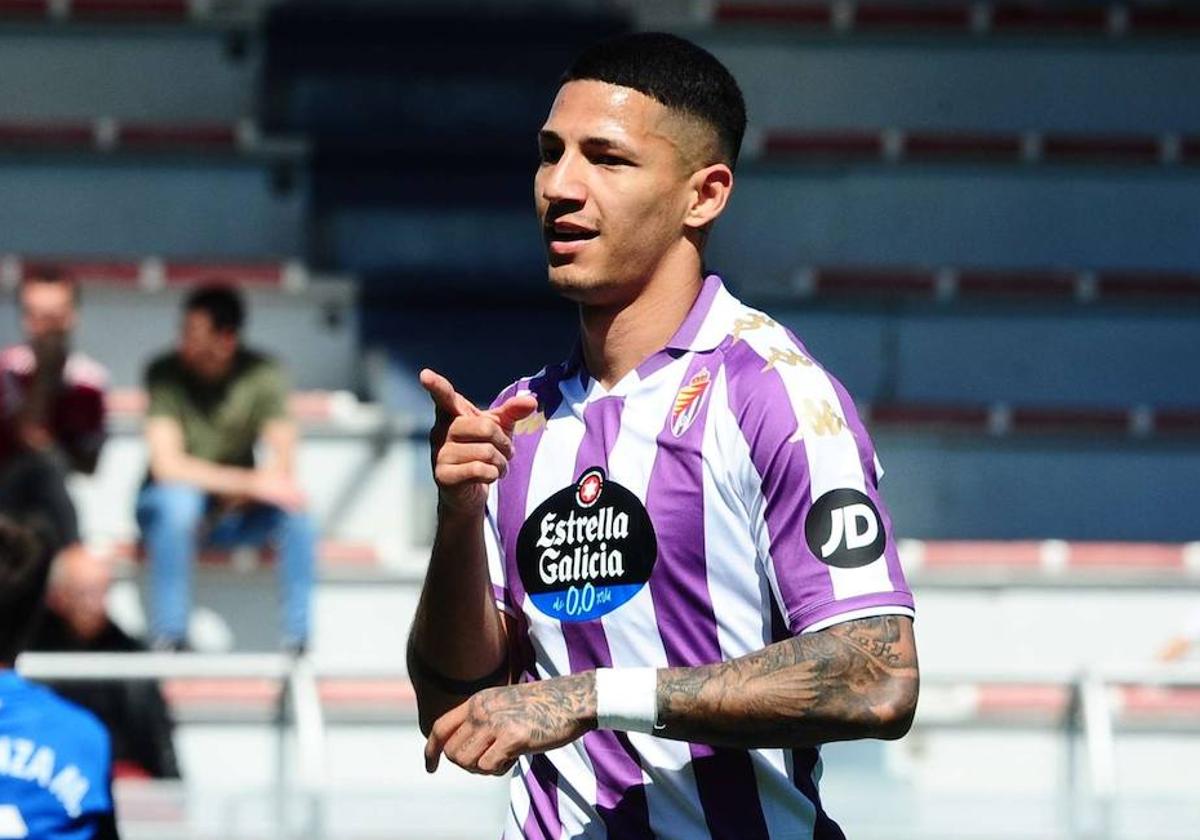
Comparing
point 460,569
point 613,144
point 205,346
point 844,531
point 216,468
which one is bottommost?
point 216,468

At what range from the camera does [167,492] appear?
688 centimetres

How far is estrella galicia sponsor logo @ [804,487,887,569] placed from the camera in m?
2.40

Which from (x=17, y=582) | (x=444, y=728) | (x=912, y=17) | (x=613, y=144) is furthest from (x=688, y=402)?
(x=912, y=17)

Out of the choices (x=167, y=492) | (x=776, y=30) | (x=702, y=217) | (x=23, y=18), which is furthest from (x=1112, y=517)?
(x=702, y=217)

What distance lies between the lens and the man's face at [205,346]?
7.02m

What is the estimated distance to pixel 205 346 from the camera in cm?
707

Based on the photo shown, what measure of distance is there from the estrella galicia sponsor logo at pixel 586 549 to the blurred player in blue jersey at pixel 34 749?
3.06ft

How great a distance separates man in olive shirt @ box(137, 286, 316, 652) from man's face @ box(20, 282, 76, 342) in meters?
0.35

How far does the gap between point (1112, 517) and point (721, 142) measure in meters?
6.03

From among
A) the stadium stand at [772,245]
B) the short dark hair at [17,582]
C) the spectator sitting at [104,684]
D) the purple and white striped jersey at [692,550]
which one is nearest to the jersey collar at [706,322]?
the purple and white striped jersey at [692,550]

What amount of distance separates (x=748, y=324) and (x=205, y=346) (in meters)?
4.63

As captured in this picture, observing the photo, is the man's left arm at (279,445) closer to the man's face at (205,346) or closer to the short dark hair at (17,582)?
the man's face at (205,346)

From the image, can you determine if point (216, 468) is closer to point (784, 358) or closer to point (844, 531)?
point (784, 358)

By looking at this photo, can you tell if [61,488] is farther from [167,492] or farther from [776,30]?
[776,30]
